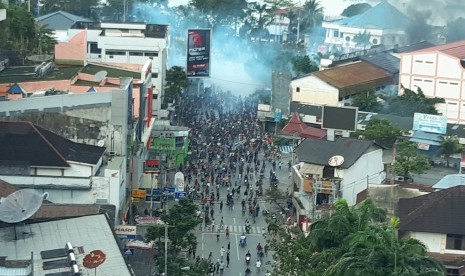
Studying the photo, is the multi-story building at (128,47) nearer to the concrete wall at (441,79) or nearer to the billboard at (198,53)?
the billboard at (198,53)

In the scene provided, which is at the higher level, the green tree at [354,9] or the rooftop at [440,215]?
the green tree at [354,9]

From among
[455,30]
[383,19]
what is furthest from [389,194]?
[383,19]

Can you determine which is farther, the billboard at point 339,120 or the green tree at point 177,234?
the billboard at point 339,120

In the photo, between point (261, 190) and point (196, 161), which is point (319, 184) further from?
point (196, 161)

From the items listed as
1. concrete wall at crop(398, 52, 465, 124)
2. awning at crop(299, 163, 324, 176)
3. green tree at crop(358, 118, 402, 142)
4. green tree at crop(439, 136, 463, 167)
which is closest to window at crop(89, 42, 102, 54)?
concrete wall at crop(398, 52, 465, 124)

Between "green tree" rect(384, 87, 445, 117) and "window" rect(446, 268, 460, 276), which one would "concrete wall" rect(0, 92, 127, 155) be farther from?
"green tree" rect(384, 87, 445, 117)

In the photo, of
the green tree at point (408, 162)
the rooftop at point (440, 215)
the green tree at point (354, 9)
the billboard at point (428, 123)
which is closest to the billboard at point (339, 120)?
the green tree at point (408, 162)
